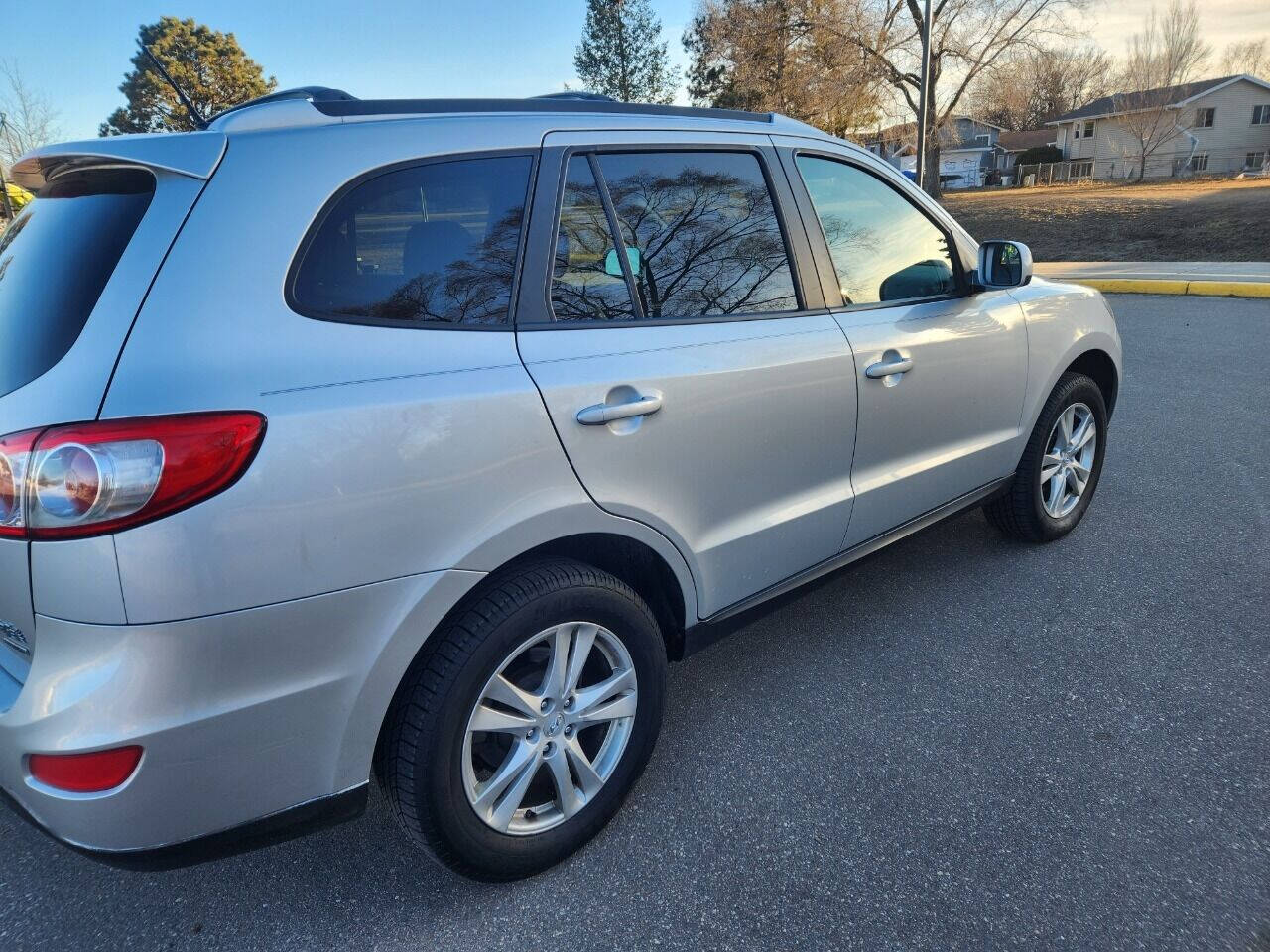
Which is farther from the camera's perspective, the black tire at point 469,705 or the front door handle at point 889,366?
the front door handle at point 889,366

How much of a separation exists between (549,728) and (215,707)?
789 millimetres

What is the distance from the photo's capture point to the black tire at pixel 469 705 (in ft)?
6.14

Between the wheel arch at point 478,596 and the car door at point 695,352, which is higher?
the car door at point 695,352

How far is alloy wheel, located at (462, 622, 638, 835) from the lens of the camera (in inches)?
80.0

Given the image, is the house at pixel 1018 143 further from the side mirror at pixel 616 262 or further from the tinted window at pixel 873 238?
the side mirror at pixel 616 262

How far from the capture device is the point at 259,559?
63.0 inches

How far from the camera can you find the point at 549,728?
2129mm

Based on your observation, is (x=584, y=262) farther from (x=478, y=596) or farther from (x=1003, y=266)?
(x=1003, y=266)

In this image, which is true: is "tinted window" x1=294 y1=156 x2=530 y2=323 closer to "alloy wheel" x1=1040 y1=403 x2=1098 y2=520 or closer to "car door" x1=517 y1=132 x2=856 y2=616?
"car door" x1=517 y1=132 x2=856 y2=616

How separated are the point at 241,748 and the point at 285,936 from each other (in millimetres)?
659

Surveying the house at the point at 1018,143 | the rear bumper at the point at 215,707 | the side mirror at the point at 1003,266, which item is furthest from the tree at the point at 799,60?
the house at the point at 1018,143

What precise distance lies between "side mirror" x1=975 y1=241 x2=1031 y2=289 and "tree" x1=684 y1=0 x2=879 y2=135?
102 ft

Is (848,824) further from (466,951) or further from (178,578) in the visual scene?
(178,578)

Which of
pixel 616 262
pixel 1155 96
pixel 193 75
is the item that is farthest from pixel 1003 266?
pixel 1155 96
